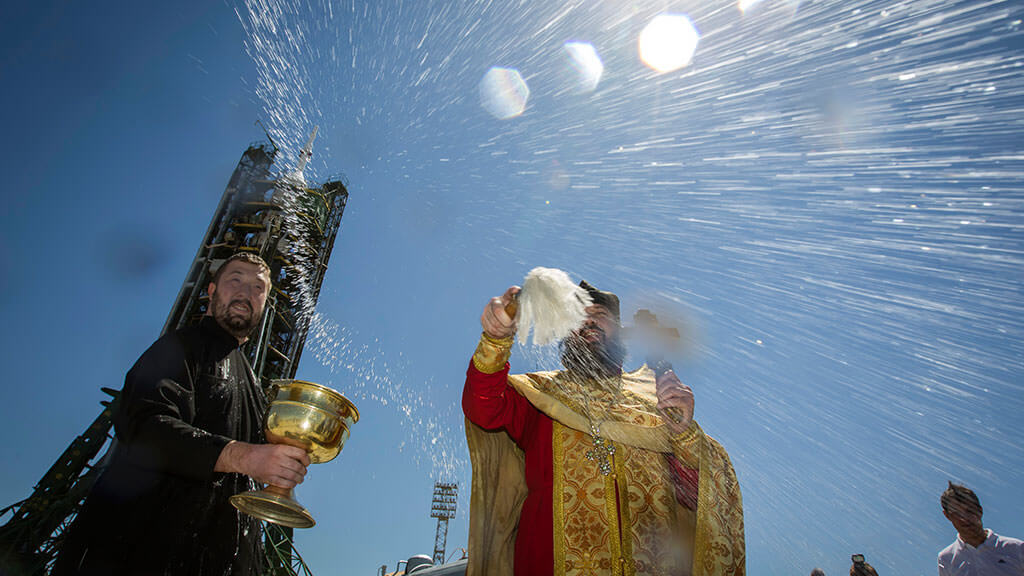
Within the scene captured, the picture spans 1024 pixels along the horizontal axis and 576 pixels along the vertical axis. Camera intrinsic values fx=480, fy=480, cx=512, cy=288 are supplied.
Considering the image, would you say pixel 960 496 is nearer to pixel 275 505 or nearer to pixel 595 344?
pixel 595 344

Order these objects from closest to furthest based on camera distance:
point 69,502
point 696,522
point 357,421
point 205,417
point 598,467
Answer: point 205,417
point 357,421
point 696,522
point 598,467
point 69,502

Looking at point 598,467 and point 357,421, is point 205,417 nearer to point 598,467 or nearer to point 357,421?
point 357,421

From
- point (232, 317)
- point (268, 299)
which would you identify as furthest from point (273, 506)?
point (268, 299)

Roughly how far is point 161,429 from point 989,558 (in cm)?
612

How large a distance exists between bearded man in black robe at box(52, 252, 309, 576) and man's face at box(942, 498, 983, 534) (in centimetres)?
550

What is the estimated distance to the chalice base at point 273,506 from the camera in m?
2.07

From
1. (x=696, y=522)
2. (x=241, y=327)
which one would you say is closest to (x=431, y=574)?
(x=696, y=522)

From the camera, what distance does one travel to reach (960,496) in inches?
172

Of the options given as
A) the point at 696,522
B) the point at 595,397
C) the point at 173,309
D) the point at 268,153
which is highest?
the point at 268,153

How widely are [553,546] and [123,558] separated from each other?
213 centimetres

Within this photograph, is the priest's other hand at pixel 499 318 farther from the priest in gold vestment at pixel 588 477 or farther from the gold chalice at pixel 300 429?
the gold chalice at pixel 300 429

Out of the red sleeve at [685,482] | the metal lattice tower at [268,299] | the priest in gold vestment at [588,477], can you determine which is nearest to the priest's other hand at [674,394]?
the priest in gold vestment at [588,477]

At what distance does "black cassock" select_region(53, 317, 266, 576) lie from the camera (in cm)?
208

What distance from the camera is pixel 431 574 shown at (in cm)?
383
